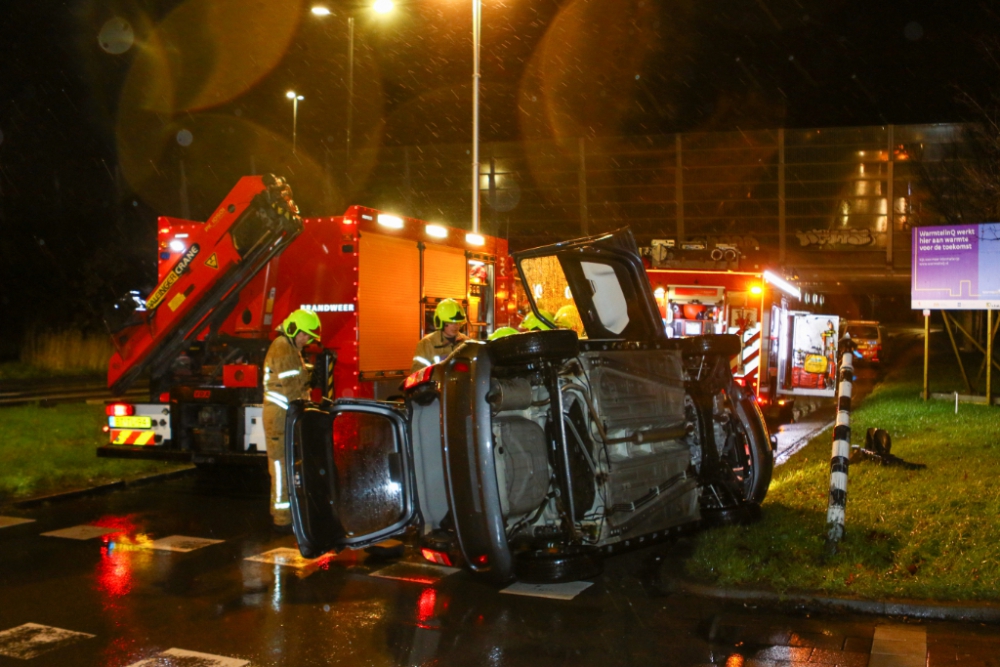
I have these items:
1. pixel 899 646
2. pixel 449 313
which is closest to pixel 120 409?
pixel 449 313

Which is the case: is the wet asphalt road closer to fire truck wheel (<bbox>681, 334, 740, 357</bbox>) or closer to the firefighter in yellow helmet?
fire truck wheel (<bbox>681, 334, 740, 357</bbox>)

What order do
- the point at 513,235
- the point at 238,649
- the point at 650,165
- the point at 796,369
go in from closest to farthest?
the point at 238,649
the point at 796,369
the point at 650,165
the point at 513,235

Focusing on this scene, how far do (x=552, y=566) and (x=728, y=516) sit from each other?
2.26 meters

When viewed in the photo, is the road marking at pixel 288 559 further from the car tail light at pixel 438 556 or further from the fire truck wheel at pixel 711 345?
the fire truck wheel at pixel 711 345

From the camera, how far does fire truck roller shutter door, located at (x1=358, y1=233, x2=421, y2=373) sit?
993cm

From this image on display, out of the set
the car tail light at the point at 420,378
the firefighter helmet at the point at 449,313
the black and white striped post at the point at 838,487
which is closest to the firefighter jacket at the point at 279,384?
the firefighter helmet at the point at 449,313

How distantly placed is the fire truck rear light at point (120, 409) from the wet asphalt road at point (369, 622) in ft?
8.58

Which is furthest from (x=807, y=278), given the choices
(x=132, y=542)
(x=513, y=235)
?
(x=132, y=542)

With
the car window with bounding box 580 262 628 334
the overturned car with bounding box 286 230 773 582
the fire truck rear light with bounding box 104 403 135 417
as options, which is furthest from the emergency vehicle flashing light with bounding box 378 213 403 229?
the overturned car with bounding box 286 230 773 582

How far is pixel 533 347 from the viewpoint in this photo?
5.01 metres

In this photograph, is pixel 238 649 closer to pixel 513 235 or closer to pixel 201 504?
pixel 201 504

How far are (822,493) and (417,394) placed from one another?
425 centimetres

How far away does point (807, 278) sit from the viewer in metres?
38.3

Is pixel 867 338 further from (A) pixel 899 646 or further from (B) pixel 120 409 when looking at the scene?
(A) pixel 899 646
